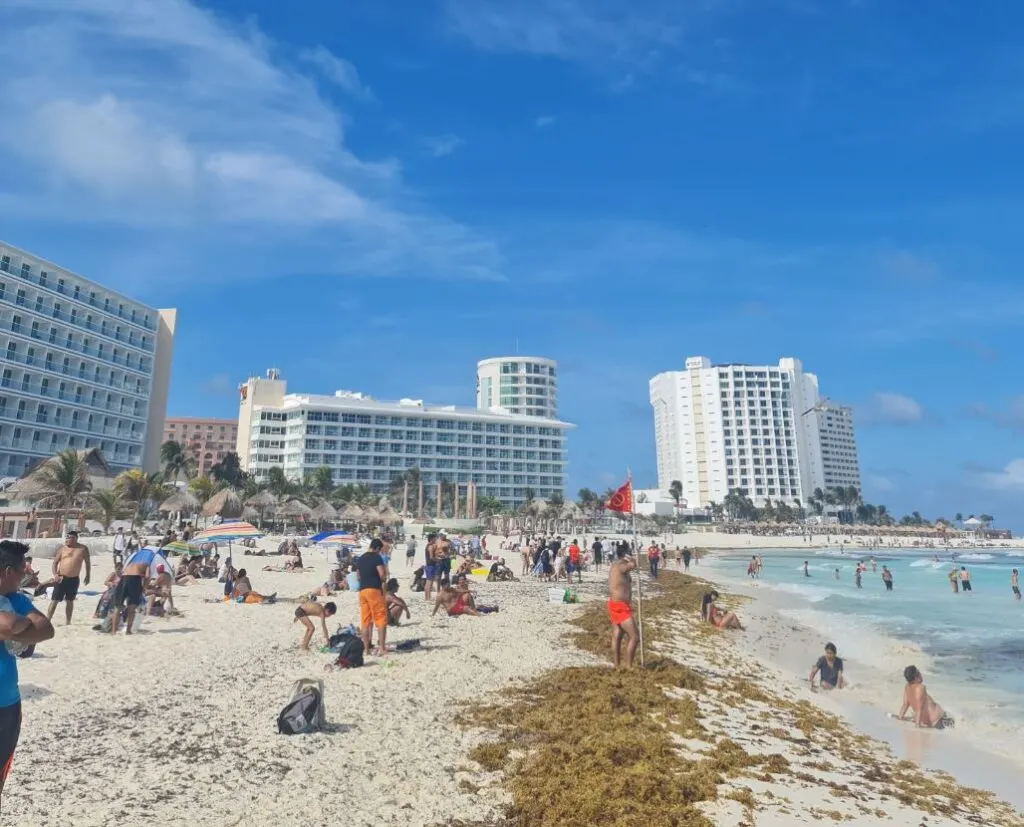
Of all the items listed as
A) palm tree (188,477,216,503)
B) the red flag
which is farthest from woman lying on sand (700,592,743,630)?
palm tree (188,477,216,503)

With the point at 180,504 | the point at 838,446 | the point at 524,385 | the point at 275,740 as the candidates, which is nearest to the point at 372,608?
the point at 275,740

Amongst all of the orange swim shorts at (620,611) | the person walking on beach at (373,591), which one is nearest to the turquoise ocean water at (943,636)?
the orange swim shorts at (620,611)

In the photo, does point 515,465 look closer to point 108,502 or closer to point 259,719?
point 108,502

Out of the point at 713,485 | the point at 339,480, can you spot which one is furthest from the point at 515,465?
the point at 713,485

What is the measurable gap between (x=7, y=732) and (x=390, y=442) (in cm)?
11002

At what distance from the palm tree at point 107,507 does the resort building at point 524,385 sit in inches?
4234

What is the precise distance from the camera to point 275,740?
6656 mm

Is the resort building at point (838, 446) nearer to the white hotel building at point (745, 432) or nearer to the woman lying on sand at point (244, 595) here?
the white hotel building at point (745, 432)

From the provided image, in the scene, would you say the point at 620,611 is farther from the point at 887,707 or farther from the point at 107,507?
the point at 107,507

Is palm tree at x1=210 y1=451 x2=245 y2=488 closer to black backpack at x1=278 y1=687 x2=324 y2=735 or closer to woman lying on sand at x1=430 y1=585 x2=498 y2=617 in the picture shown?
woman lying on sand at x1=430 y1=585 x2=498 y2=617

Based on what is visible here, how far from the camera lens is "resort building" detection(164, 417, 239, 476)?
146 m

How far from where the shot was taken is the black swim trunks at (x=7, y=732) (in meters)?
3.56

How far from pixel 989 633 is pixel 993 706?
10.6 meters

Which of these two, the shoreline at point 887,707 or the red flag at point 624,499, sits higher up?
the red flag at point 624,499
